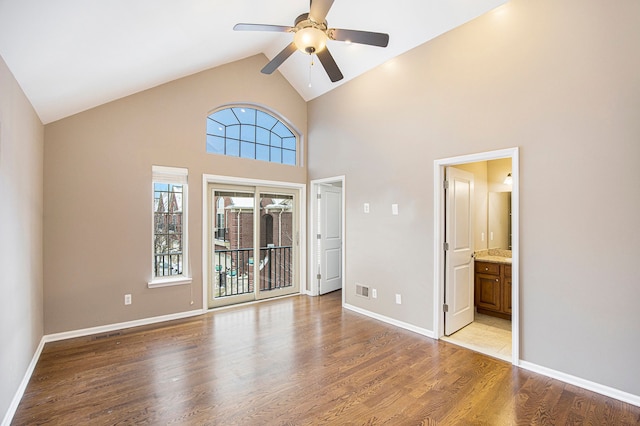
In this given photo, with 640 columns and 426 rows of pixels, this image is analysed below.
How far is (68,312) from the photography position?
3.44 meters

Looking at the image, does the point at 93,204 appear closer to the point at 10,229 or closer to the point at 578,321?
the point at 10,229

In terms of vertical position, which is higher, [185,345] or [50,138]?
[50,138]

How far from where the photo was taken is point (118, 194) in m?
3.73

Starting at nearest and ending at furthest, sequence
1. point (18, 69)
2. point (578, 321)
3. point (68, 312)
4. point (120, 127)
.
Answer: point (18, 69) → point (578, 321) → point (68, 312) → point (120, 127)

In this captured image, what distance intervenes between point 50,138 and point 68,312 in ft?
6.59

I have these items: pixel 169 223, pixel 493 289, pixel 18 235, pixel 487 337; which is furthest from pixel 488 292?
pixel 18 235

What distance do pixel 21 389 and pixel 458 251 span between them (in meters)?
4.48

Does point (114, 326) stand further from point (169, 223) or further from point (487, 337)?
point (487, 337)

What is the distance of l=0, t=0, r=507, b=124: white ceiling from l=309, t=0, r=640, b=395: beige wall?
0.39 m

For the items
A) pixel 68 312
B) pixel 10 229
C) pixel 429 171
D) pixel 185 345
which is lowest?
pixel 185 345

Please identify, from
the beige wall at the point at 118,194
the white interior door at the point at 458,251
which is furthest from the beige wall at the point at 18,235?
the white interior door at the point at 458,251

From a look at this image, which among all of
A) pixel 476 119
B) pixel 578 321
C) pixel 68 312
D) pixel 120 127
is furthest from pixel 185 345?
pixel 476 119

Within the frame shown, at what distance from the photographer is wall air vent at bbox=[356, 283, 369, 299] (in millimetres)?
4422

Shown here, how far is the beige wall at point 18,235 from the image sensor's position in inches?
80.3
